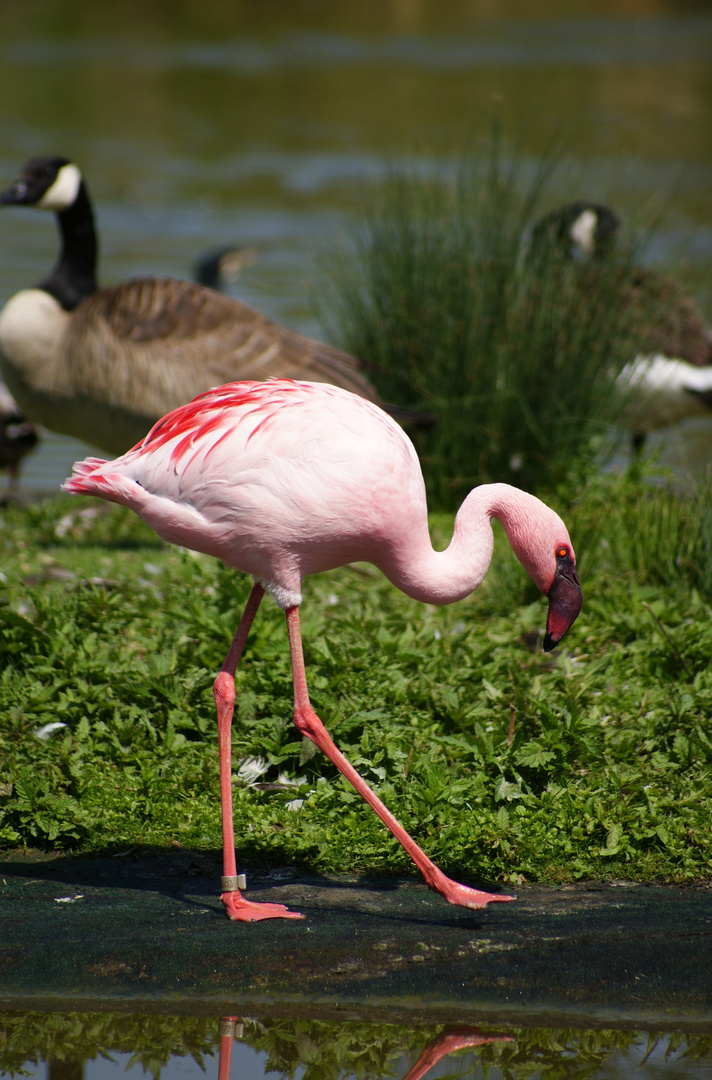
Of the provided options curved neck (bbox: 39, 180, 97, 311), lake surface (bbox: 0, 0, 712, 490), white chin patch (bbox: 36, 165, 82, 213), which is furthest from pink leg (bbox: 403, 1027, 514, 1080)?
white chin patch (bbox: 36, 165, 82, 213)

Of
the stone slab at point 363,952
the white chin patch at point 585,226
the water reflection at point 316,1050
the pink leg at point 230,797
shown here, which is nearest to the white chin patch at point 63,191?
the white chin patch at point 585,226

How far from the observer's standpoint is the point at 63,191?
311 inches

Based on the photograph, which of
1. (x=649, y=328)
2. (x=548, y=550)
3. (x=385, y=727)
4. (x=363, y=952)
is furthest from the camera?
(x=649, y=328)

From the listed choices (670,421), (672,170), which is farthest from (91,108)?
(670,421)

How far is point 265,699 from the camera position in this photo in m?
4.62

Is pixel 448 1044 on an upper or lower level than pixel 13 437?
upper

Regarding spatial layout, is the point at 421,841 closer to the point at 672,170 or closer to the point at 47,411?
the point at 47,411

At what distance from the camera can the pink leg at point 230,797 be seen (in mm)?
3730

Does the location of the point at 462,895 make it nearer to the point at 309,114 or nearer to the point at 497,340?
the point at 497,340

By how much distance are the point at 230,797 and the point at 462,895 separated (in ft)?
2.54

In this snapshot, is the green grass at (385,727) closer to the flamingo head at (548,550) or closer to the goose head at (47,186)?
the flamingo head at (548,550)

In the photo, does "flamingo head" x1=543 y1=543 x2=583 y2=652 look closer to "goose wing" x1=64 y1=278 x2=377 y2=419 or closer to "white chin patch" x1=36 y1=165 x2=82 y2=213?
"goose wing" x1=64 y1=278 x2=377 y2=419

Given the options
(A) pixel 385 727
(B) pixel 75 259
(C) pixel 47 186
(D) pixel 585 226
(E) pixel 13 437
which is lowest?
(E) pixel 13 437

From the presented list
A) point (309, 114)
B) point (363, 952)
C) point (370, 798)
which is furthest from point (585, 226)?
point (309, 114)
